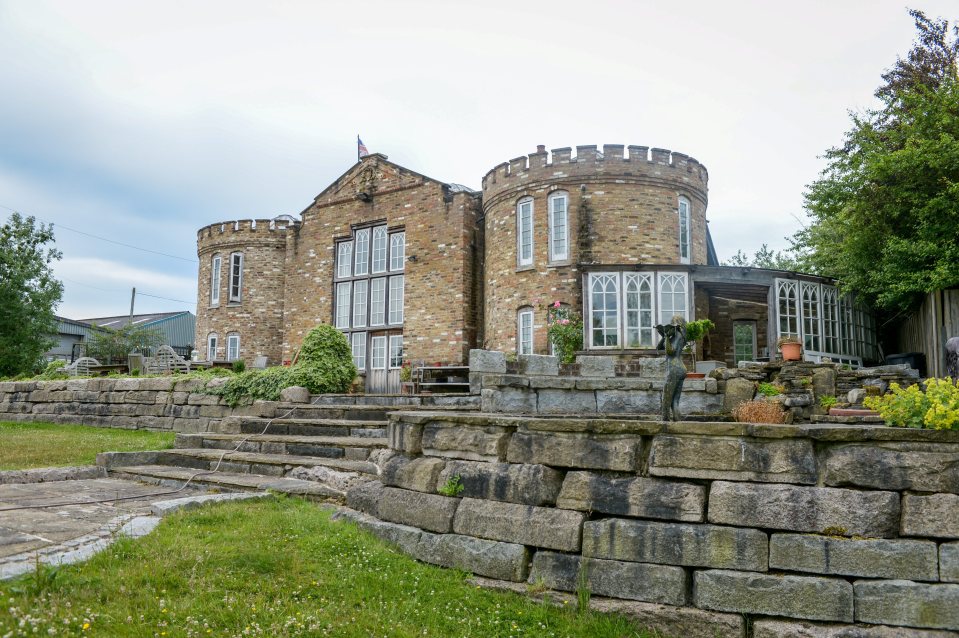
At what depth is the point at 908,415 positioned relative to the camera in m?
4.36

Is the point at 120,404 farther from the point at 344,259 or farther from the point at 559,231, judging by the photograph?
the point at 559,231

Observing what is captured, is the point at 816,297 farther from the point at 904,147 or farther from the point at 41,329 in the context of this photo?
the point at 41,329

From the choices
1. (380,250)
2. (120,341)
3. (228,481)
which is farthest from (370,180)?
(120,341)

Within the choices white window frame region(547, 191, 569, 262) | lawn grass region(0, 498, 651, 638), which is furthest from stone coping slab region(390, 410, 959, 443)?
white window frame region(547, 191, 569, 262)

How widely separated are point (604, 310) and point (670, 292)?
A: 5.55 ft

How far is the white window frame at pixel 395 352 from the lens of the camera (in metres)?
20.9

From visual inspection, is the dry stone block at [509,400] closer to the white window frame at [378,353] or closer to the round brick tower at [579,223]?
the round brick tower at [579,223]

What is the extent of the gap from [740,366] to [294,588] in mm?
9964

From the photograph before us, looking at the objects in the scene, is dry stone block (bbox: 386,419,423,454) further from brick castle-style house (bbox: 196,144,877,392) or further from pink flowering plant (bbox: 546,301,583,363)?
brick castle-style house (bbox: 196,144,877,392)

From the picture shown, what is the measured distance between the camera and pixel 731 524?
4.41 metres

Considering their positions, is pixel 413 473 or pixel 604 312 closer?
pixel 413 473

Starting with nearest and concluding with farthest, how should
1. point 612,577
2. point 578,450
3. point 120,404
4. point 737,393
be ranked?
point 612,577
point 578,450
point 737,393
point 120,404

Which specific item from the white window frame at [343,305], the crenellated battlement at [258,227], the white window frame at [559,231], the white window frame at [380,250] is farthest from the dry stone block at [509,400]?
the crenellated battlement at [258,227]

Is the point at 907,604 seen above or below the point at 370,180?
below
